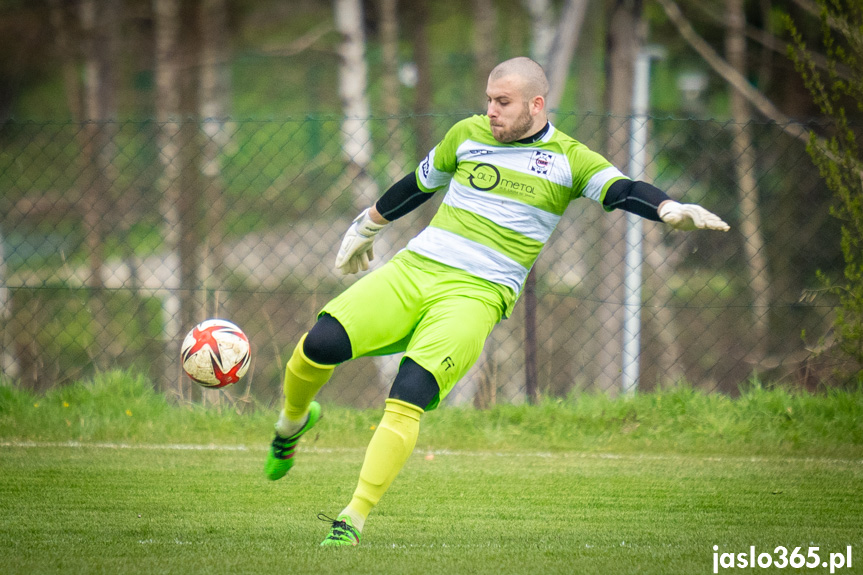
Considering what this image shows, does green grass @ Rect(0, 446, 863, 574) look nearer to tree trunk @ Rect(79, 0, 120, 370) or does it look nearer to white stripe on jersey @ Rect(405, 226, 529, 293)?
white stripe on jersey @ Rect(405, 226, 529, 293)

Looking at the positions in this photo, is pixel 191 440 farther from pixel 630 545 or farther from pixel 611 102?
pixel 611 102

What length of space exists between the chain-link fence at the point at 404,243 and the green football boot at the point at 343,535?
2.66m

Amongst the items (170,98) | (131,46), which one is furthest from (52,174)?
(131,46)

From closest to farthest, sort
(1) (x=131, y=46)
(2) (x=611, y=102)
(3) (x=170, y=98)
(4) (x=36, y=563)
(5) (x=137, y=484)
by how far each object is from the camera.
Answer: (4) (x=36, y=563)
(5) (x=137, y=484)
(2) (x=611, y=102)
(3) (x=170, y=98)
(1) (x=131, y=46)

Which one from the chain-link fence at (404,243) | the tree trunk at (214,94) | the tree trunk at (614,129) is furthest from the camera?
the tree trunk at (214,94)

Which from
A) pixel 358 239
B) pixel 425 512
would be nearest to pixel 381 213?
pixel 358 239

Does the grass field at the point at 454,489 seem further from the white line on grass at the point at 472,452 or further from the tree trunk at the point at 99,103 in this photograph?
the tree trunk at the point at 99,103

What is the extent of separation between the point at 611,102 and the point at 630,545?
5.31 meters

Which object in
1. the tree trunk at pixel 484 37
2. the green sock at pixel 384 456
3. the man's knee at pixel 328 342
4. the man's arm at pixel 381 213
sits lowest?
the green sock at pixel 384 456

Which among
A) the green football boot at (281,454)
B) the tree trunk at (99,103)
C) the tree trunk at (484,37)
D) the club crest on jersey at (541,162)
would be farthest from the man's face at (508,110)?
the tree trunk at (484,37)

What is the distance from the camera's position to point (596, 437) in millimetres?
5605

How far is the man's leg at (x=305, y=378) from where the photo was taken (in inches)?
138

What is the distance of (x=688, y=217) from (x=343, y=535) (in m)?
1.75

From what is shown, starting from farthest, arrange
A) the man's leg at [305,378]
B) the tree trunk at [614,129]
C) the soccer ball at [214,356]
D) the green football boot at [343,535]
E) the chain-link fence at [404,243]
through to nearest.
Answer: the tree trunk at [614,129] → the chain-link fence at [404,243] → the soccer ball at [214,356] → the man's leg at [305,378] → the green football boot at [343,535]
